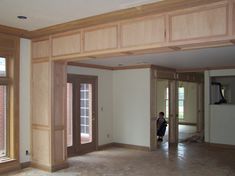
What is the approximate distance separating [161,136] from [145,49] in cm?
594

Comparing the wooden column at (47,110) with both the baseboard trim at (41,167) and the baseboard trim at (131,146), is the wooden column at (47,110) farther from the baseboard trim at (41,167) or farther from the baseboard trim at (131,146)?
the baseboard trim at (131,146)

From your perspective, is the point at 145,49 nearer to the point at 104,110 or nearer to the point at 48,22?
the point at 48,22

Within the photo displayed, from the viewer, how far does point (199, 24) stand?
3.19 m

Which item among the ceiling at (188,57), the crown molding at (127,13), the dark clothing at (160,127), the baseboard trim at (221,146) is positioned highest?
the crown molding at (127,13)

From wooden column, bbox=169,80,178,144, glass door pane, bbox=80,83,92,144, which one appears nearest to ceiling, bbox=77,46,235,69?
glass door pane, bbox=80,83,92,144

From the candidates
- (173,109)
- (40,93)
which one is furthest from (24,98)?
(173,109)

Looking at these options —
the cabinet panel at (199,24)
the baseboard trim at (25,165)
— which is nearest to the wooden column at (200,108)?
the baseboard trim at (25,165)

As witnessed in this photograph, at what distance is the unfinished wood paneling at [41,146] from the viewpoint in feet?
17.2

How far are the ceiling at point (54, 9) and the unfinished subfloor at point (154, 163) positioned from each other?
9.28 ft

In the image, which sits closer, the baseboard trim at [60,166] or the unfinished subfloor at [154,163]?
the baseboard trim at [60,166]

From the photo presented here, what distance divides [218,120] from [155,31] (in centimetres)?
557

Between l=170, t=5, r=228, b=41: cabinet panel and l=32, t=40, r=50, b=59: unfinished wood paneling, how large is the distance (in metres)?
2.72

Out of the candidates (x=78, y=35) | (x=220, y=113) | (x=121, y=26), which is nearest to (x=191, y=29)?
(x=121, y=26)

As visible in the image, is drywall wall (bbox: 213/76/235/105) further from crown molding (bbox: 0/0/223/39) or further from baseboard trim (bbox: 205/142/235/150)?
crown molding (bbox: 0/0/223/39)
